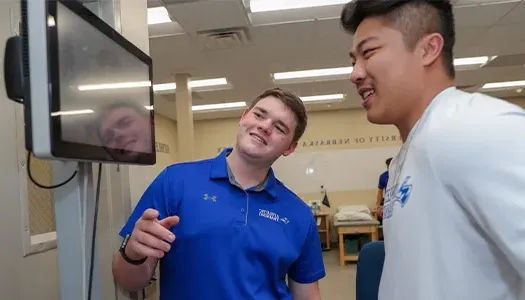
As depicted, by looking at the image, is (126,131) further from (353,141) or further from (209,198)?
(353,141)

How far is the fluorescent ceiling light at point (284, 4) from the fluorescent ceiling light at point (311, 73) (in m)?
2.06

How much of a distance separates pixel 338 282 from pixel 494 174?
479 centimetres

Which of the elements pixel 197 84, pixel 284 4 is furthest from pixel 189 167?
pixel 197 84

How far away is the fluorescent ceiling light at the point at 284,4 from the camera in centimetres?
329

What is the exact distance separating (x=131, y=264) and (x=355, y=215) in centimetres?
592

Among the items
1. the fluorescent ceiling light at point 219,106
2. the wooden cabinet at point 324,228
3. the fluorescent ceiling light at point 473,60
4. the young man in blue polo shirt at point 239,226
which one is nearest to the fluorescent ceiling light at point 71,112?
the young man in blue polo shirt at point 239,226

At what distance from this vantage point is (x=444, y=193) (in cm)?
77

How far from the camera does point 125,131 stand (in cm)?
95

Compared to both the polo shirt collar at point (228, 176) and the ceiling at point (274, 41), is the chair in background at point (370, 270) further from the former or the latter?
the ceiling at point (274, 41)

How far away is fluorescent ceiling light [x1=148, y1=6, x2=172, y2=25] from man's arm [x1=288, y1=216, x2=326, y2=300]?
245cm

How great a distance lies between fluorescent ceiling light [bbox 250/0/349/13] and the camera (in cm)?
329

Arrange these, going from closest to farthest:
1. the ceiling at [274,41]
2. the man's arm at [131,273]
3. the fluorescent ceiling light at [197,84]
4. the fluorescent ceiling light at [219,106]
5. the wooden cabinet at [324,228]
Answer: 1. the man's arm at [131,273]
2. the ceiling at [274,41]
3. the fluorescent ceiling light at [197,84]
4. the fluorescent ceiling light at [219,106]
5. the wooden cabinet at [324,228]

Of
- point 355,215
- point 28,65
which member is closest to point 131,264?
point 28,65

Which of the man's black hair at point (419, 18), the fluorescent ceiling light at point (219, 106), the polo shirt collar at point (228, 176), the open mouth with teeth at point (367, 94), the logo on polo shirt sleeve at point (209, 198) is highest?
the fluorescent ceiling light at point (219, 106)
